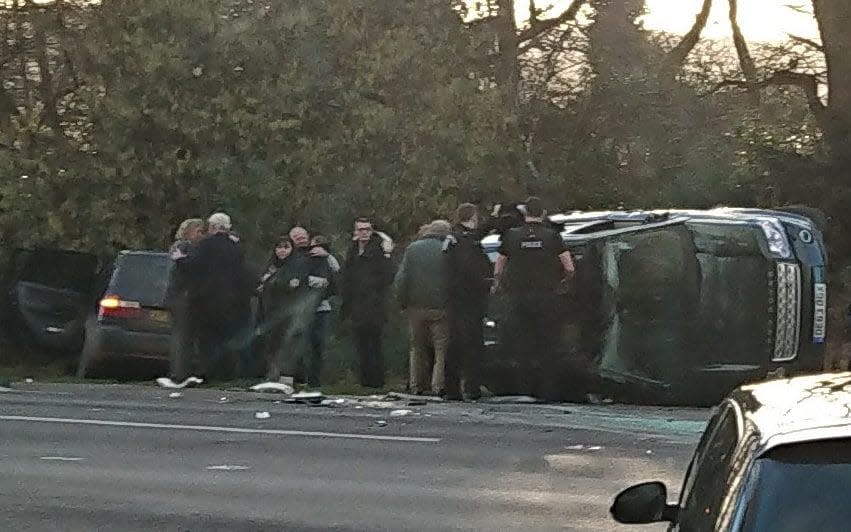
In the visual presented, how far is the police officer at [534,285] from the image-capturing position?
1538 cm

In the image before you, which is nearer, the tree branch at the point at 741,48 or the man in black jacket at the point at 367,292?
the man in black jacket at the point at 367,292

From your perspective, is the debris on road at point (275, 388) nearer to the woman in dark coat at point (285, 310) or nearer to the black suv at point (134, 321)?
the woman in dark coat at point (285, 310)

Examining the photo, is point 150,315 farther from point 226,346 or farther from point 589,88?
point 589,88

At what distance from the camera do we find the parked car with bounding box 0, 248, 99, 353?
19.4m

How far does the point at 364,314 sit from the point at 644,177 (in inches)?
437

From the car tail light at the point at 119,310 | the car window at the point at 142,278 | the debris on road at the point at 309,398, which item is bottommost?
the debris on road at the point at 309,398

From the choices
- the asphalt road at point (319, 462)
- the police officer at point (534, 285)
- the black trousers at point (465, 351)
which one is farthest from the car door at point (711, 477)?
the black trousers at point (465, 351)

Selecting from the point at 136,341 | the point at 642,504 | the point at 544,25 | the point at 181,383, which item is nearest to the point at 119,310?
the point at 136,341

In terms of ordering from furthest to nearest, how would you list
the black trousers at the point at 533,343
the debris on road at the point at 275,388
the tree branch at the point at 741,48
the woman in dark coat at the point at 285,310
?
the tree branch at the point at 741,48
the woman in dark coat at the point at 285,310
the debris on road at the point at 275,388
the black trousers at the point at 533,343

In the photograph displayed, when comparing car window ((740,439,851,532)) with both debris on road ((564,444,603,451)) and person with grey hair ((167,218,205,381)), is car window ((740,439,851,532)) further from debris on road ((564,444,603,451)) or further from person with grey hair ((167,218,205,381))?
person with grey hair ((167,218,205,381))

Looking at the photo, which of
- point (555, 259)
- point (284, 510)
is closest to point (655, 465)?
point (284, 510)

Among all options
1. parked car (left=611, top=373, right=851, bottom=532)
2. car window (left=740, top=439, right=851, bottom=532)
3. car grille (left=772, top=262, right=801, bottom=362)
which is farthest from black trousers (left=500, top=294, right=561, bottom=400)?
car window (left=740, top=439, right=851, bottom=532)

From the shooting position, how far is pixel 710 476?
167 inches

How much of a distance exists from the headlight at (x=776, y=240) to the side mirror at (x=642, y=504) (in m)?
10.5
